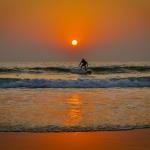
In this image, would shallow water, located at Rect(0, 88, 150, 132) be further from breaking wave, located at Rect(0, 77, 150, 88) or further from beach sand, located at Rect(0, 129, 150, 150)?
breaking wave, located at Rect(0, 77, 150, 88)

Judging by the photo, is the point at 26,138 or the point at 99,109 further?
the point at 99,109

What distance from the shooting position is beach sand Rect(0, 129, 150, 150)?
20.0ft

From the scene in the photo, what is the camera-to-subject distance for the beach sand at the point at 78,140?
6.10 m

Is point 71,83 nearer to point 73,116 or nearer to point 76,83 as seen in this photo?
point 76,83

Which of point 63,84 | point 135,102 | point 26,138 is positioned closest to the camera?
point 26,138

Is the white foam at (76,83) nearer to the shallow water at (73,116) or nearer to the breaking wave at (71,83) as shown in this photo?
the breaking wave at (71,83)

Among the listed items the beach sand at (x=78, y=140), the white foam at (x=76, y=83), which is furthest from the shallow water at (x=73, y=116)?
the white foam at (x=76, y=83)

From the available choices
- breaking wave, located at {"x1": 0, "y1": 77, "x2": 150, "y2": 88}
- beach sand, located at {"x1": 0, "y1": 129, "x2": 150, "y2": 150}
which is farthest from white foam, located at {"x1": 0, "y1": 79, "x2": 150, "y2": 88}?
beach sand, located at {"x1": 0, "y1": 129, "x2": 150, "y2": 150}

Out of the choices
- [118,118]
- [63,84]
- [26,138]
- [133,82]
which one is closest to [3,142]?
[26,138]

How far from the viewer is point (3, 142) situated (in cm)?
638

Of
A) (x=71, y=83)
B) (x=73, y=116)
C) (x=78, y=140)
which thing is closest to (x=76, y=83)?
(x=71, y=83)

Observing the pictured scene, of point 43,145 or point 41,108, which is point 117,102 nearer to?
point 41,108

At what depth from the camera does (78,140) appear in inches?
259

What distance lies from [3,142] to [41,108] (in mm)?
3838
